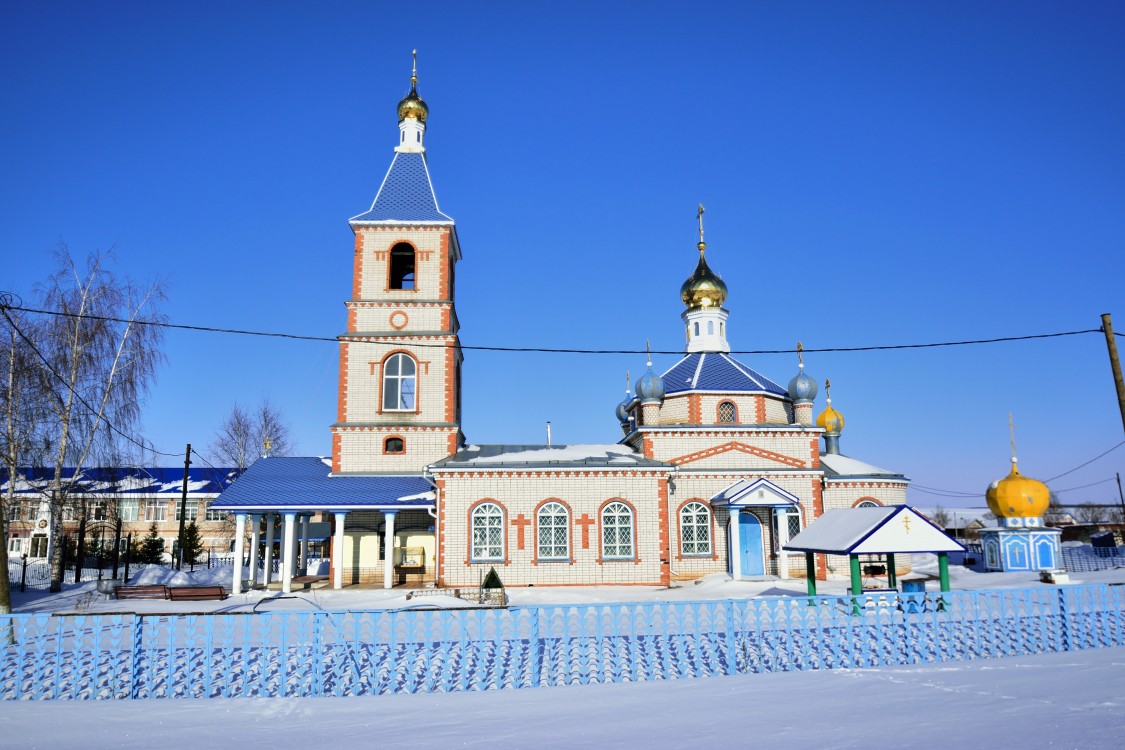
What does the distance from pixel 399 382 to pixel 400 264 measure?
4.38 m

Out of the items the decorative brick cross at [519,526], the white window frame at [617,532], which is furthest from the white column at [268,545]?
the white window frame at [617,532]

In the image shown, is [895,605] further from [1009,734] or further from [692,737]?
[692,737]

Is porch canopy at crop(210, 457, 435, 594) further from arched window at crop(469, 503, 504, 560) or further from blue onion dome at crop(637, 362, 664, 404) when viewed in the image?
blue onion dome at crop(637, 362, 664, 404)

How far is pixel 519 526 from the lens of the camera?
23.3 m

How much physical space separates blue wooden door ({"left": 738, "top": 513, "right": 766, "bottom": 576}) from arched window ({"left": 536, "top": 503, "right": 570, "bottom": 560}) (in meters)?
5.80

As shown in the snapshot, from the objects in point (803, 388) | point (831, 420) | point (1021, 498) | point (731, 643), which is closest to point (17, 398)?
point (731, 643)

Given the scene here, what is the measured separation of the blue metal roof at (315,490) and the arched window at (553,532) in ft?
11.3

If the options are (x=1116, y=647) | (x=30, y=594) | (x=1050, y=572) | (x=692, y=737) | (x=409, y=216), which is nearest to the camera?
(x=692, y=737)

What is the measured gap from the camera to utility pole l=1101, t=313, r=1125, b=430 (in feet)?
50.1

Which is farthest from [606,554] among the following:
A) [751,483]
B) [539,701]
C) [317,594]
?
[539,701]

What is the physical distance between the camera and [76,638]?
9.02 meters

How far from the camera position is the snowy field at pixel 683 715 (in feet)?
23.3

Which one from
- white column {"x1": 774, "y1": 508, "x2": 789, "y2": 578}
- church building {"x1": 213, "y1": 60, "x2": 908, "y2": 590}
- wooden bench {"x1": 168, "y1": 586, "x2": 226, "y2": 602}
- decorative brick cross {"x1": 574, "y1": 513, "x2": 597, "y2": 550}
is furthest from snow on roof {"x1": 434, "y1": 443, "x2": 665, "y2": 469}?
wooden bench {"x1": 168, "y1": 586, "x2": 226, "y2": 602}

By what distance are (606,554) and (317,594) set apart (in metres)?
8.40
